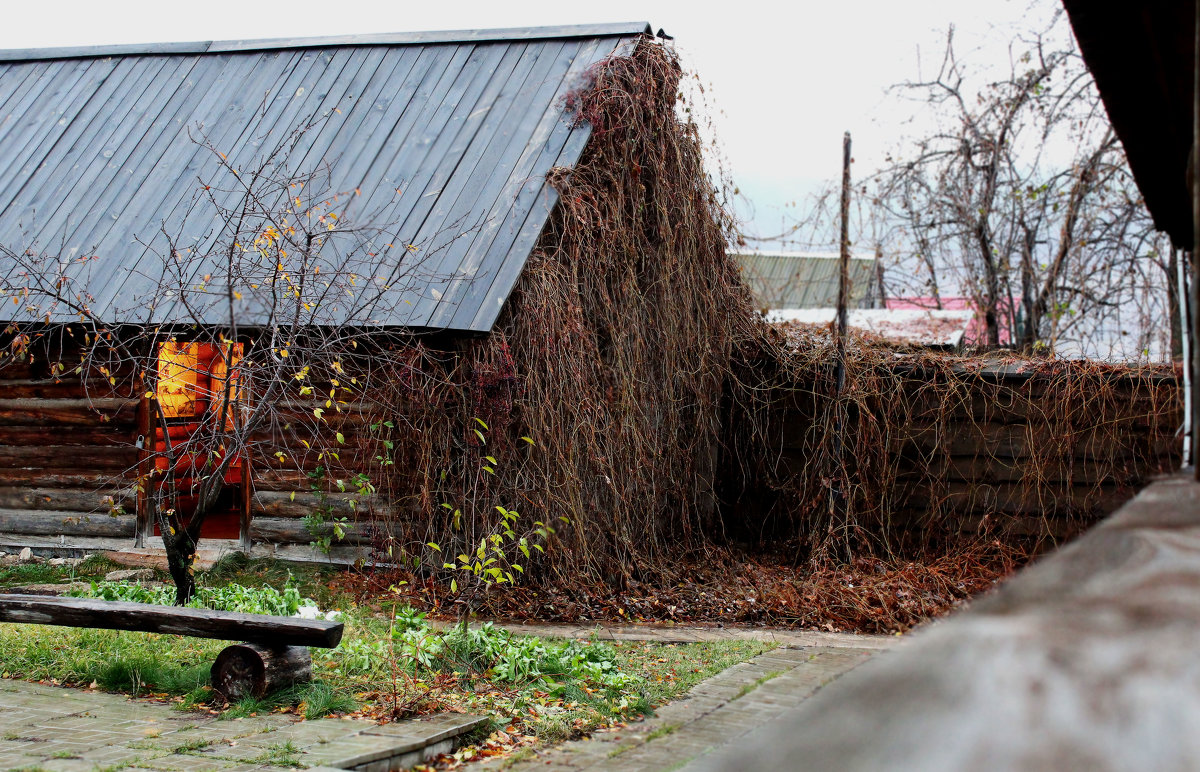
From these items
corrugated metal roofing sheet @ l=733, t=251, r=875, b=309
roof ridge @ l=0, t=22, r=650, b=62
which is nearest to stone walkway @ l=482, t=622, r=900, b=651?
roof ridge @ l=0, t=22, r=650, b=62

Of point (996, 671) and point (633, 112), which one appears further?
point (633, 112)

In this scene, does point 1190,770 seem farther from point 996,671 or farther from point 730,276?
point 730,276

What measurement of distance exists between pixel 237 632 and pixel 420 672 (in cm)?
110

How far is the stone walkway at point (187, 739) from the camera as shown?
4512 mm

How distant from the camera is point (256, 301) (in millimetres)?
8062

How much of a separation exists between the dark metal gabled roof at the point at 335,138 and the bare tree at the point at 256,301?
15 cm

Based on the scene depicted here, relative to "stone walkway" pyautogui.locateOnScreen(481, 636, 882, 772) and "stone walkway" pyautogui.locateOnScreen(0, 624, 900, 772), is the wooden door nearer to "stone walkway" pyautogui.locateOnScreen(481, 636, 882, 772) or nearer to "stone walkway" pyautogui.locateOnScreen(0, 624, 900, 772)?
"stone walkway" pyautogui.locateOnScreen(0, 624, 900, 772)

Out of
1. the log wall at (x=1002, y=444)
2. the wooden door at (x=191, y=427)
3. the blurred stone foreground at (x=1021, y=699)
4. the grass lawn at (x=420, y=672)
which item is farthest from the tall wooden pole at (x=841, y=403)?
the blurred stone foreground at (x=1021, y=699)

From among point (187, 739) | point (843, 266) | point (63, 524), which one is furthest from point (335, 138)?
point (187, 739)

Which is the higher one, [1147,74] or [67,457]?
[1147,74]

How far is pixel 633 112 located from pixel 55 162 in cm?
720

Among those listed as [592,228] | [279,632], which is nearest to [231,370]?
[279,632]

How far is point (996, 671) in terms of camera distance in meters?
0.74

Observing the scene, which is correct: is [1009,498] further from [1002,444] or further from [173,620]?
[173,620]
